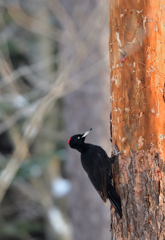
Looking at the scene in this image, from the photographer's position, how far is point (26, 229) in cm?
1000

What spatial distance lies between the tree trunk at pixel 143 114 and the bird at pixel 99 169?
0.46 feet

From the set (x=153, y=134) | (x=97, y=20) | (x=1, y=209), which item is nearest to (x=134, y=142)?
(x=153, y=134)

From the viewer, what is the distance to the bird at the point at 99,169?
2569 mm

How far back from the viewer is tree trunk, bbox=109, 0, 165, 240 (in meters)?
2.29

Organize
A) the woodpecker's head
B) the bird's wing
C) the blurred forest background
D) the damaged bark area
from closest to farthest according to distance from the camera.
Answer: the damaged bark area < the bird's wing < the woodpecker's head < the blurred forest background

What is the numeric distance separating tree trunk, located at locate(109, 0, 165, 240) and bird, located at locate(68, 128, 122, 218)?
0.14 metres

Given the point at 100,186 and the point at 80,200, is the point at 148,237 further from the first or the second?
the point at 80,200

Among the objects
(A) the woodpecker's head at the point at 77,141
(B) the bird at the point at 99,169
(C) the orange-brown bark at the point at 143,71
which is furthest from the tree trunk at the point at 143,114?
(A) the woodpecker's head at the point at 77,141

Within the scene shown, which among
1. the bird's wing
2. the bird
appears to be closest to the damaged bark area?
the bird

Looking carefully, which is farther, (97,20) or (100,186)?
(97,20)

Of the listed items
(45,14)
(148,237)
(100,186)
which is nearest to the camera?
(148,237)

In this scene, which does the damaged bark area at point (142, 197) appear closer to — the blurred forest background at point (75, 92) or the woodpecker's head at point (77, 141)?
the woodpecker's head at point (77, 141)

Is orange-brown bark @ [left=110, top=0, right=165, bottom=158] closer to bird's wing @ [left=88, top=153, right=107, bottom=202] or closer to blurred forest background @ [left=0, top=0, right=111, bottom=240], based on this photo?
bird's wing @ [left=88, top=153, right=107, bottom=202]

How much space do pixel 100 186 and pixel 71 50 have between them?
10.1ft
